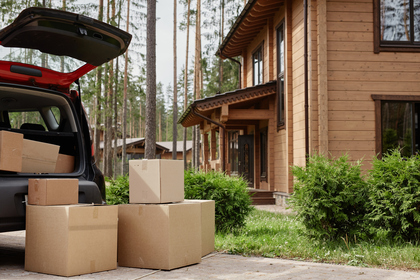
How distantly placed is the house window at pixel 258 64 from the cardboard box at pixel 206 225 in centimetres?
1116

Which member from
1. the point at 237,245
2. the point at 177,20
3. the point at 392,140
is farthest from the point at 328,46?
the point at 177,20

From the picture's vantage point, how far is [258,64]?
16.5m

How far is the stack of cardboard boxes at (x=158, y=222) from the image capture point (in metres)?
4.52

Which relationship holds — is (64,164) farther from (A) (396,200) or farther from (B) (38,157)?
(A) (396,200)

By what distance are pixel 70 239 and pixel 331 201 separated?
3278mm

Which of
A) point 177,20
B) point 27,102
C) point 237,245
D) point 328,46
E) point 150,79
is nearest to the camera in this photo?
point 27,102

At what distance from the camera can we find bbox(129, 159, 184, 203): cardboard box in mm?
4637

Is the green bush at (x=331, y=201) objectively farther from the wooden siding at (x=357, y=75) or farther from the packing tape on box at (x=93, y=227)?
the wooden siding at (x=357, y=75)

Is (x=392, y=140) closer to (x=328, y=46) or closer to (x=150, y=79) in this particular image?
(x=328, y=46)

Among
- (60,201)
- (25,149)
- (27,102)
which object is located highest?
(27,102)

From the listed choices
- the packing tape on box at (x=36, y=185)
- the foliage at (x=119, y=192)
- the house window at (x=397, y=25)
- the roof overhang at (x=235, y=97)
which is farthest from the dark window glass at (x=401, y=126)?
the packing tape on box at (x=36, y=185)

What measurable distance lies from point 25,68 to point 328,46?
24.9 feet

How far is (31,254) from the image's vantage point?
4.29 metres

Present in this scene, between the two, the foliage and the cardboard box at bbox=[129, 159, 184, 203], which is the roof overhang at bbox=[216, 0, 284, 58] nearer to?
the foliage
